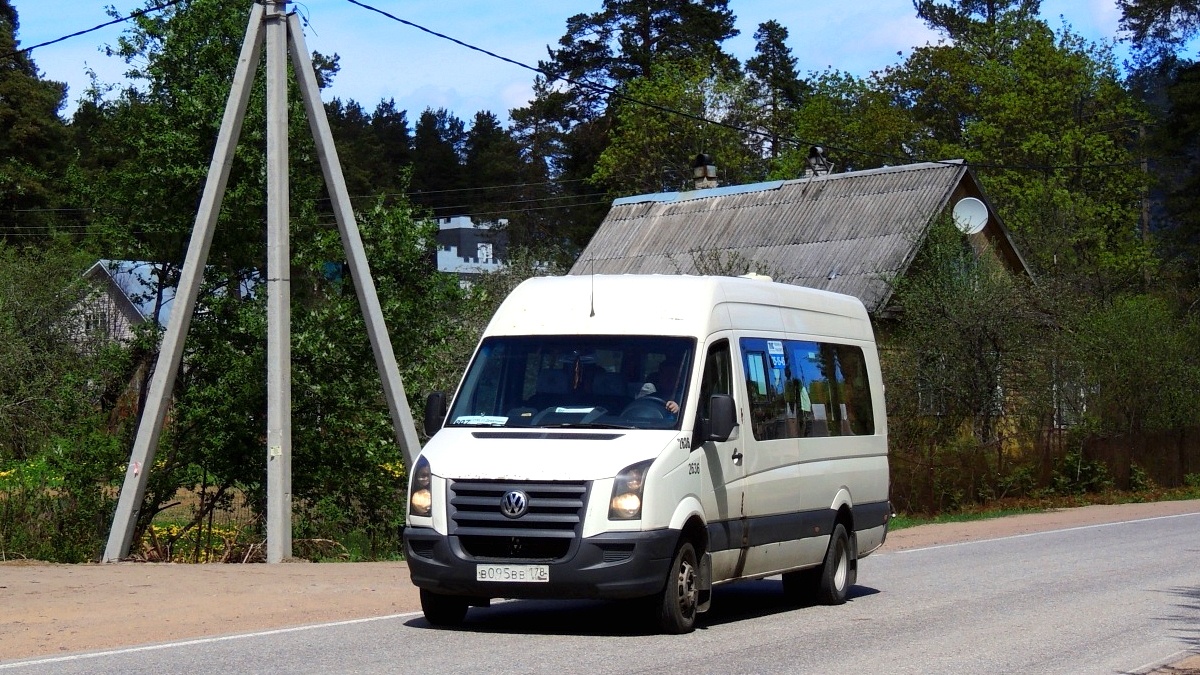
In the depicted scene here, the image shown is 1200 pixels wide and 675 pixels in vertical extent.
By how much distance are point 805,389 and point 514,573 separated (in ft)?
12.8

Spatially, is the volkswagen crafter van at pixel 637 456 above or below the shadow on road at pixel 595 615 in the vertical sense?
above

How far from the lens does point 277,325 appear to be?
17.4 meters

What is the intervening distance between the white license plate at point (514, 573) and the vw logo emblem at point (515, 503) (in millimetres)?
346

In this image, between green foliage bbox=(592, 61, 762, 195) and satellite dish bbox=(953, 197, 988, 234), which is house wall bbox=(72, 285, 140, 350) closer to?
satellite dish bbox=(953, 197, 988, 234)

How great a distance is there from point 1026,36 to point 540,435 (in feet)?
202

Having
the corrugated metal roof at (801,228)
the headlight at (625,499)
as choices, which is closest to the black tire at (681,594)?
the headlight at (625,499)

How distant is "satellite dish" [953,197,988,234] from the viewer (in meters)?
37.2

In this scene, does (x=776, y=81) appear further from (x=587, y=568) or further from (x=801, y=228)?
(x=587, y=568)

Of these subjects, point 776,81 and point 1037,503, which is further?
point 776,81

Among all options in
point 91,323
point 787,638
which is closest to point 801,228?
point 91,323

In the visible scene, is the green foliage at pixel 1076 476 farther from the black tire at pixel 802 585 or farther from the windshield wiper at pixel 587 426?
the windshield wiper at pixel 587 426

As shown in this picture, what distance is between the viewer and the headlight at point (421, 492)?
33.9ft

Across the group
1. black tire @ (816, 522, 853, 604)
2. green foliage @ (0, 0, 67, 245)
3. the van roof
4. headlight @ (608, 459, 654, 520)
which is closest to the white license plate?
headlight @ (608, 459, 654, 520)

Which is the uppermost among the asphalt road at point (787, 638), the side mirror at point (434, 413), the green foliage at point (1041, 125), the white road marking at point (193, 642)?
the green foliage at point (1041, 125)
